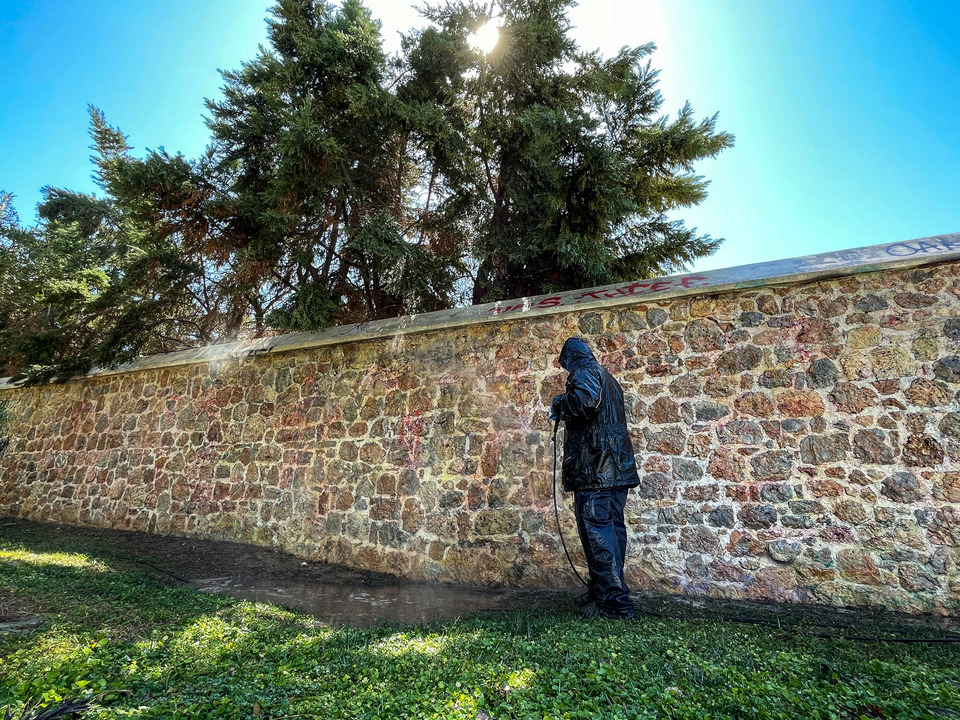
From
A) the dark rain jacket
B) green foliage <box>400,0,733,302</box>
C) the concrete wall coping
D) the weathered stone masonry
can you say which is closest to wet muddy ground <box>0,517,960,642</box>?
the weathered stone masonry

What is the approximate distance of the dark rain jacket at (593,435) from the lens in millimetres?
3814

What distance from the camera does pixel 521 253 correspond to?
704cm

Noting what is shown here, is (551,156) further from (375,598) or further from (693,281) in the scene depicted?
(375,598)

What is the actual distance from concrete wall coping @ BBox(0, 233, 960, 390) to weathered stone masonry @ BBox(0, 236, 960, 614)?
51 millimetres

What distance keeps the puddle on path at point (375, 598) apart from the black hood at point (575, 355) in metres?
2.11

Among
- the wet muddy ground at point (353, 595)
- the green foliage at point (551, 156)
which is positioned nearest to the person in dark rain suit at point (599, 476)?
the wet muddy ground at point (353, 595)

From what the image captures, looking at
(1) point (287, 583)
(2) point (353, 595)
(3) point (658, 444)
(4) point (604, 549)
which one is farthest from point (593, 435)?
(1) point (287, 583)

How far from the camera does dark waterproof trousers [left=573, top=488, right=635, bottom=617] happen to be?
3701mm

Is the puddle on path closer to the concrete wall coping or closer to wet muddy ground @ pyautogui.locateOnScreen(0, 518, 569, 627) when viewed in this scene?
wet muddy ground @ pyautogui.locateOnScreen(0, 518, 569, 627)

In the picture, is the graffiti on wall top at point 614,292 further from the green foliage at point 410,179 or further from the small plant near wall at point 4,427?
the small plant near wall at point 4,427

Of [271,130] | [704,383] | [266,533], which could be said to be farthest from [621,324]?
[271,130]

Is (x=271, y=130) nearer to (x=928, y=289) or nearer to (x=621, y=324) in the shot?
(x=621, y=324)

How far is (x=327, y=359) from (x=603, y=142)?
14.8 feet

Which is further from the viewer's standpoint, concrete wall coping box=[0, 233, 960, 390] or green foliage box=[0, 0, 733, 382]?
green foliage box=[0, 0, 733, 382]
